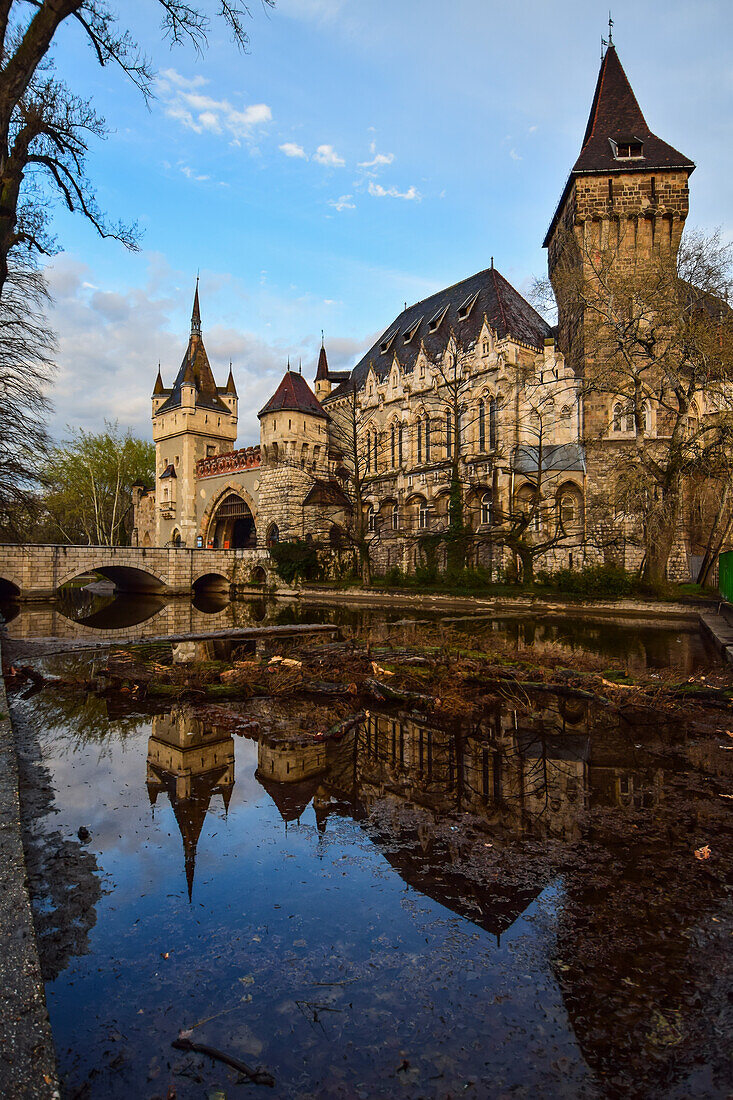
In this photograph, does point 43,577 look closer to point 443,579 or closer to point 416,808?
point 443,579

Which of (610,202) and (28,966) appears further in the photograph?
(610,202)

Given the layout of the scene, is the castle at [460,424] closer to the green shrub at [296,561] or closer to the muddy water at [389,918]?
the green shrub at [296,561]

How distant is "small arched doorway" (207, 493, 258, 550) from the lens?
140 ft

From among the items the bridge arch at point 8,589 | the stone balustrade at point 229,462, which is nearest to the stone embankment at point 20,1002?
the bridge arch at point 8,589

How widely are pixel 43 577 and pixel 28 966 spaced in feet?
99.7

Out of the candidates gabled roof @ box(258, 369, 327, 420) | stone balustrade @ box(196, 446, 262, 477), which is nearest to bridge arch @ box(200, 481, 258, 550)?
stone balustrade @ box(196, 446, 262, 477)

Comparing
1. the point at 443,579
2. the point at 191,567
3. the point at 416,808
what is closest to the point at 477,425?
the point at 443,579

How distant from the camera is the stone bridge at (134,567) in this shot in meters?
28.6

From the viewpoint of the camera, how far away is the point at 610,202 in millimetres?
26312

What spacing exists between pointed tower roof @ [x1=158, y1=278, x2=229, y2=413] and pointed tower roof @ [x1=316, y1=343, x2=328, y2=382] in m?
8.22

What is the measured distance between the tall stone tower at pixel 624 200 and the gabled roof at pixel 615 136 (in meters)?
0.04

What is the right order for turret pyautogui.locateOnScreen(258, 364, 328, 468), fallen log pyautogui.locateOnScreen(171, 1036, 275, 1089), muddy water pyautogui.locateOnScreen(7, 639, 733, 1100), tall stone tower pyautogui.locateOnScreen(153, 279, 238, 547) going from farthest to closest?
tall stone tower pyautogui.locateOnScreen(153, 279, 238, 547) < turret pyautogui.locateOnScreen(258, 364, 328, 468) < muddy water pyautogui.locateOnScreen(7, 639, 733, 1100) < fallen log pyautogui.locateOnScreen(171, 1036, 275, 1089)

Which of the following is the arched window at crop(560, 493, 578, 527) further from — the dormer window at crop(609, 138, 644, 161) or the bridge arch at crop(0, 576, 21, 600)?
the bridge arch at crop(0, 576, 21, 600)

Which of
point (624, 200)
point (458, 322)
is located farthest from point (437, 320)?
point (624, 200)
